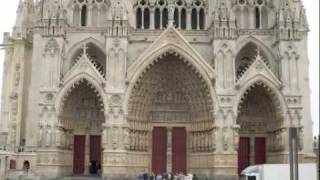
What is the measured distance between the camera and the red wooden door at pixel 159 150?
104 feet

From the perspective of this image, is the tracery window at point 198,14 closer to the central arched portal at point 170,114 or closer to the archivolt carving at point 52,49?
the central arched portal at point 170,114

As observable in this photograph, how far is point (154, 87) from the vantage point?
32438 millimetres

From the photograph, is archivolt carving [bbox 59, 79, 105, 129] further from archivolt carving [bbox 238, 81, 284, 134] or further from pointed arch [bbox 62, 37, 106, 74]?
archivolt carving [bbox 238, 81, 284, 134]

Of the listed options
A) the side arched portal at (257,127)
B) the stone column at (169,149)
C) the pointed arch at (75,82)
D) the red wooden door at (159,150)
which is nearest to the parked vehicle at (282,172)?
the side arched portal at (257,127)

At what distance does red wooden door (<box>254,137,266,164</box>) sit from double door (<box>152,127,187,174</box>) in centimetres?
456

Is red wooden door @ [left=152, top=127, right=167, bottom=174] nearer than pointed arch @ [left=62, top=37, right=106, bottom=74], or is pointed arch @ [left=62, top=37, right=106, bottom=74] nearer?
pointed arch @ [left=62, top=37, right=106, bottom=74]

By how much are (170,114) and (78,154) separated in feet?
20.8

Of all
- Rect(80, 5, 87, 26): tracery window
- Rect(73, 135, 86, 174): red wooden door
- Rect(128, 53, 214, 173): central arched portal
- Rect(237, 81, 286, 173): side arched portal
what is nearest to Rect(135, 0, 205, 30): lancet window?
Rect(128, 53, 214, 173): central arched portal

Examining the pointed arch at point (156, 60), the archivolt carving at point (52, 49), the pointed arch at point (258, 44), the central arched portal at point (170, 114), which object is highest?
the pointed arch at point (258, 44)

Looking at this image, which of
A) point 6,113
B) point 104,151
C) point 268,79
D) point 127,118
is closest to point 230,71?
point 268,79

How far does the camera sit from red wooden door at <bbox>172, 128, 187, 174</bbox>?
105 feet

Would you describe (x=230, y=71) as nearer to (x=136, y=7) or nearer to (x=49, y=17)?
(x=136, y=7)

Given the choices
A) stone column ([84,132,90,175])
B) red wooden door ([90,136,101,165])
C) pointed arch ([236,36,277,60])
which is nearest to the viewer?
stone column ([84,132,90,175])

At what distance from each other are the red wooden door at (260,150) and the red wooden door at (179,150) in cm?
456
